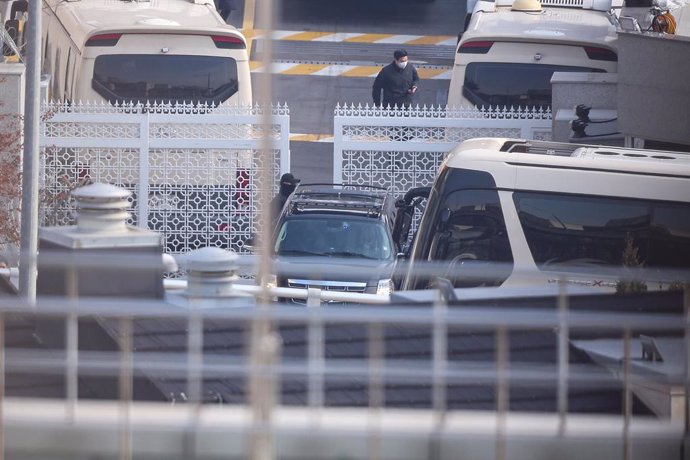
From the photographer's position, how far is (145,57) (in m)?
15.1

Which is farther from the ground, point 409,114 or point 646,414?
point 409,114

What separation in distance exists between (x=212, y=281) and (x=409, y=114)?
928 centimetres

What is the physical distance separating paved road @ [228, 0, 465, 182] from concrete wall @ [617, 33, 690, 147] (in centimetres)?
754

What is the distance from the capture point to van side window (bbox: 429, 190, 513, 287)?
922cm

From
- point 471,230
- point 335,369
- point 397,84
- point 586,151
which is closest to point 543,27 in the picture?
point 397,84

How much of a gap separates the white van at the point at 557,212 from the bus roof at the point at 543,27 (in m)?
6.04

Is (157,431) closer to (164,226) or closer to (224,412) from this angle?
(224,412)

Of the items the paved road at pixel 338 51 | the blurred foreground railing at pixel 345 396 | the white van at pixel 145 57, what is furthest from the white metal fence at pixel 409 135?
the blurred foreground railing at pixel 345 396

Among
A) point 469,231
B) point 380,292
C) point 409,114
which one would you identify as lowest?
point 380,292

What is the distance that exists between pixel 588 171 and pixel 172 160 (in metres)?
7.15

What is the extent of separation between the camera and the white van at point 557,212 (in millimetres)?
8953

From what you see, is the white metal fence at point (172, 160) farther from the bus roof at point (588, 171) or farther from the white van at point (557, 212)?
the bus roof at point (588, 171)

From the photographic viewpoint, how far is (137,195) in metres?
15.1

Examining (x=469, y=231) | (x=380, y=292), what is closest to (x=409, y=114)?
(x=380, y=292)
